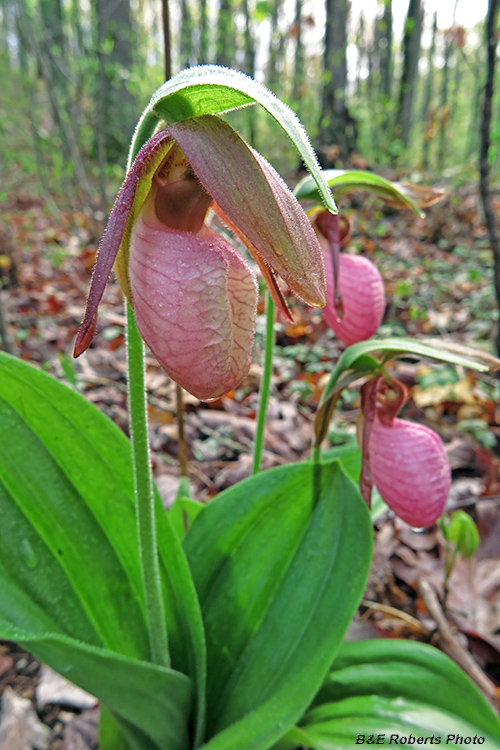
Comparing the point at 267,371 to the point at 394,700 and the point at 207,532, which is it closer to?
the point at 207,532

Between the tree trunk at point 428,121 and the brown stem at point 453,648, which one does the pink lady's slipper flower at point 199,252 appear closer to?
the brown stem at point 453,648

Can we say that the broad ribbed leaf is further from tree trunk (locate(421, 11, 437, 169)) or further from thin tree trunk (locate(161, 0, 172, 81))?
tree trunk (locate(421, 11, 437, 169))

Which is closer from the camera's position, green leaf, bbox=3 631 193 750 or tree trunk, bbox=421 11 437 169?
green leaf, bbox=3 631 193 750

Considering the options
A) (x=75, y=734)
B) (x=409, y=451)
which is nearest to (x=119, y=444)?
(x=409, y=451)

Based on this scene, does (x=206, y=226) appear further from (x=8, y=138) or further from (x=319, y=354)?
(x=8, y=138)

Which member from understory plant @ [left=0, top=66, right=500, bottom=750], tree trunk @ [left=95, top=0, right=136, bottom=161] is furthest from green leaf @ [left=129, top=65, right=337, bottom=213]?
tree trunk @ [left=95, top=0, right=136, bottom=161]

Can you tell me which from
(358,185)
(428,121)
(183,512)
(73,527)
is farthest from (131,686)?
(428,121)

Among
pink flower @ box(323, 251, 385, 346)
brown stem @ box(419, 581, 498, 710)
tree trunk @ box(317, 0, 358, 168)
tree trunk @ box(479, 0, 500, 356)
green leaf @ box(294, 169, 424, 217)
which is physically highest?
tree trunk @ box(317, 0, 358, 168)
